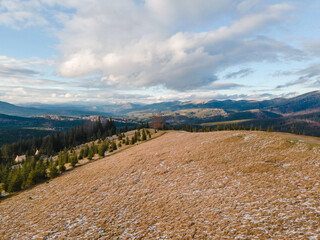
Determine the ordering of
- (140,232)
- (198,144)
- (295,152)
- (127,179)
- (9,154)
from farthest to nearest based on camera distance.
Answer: (9,154) < (198,144) < (127,179) < (295,152) < (140,232)

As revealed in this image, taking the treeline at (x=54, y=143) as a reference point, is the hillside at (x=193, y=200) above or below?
above

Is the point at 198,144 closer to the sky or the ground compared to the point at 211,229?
closer to the sky

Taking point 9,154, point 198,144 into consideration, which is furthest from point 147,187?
point 9,154

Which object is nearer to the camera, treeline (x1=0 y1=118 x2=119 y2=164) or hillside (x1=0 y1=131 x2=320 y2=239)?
hillside (x1=0 y1=131 x2=320 y2=239)

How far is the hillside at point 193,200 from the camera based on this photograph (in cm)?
1402

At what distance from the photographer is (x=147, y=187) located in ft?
82.8

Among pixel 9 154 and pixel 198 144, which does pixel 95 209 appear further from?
pixel 9 154

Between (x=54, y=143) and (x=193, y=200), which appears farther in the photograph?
(x=54, y=143)

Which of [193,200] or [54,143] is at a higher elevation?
[193,200]

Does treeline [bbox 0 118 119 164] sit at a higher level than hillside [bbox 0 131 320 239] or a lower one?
lower

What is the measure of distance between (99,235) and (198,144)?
1177 inches

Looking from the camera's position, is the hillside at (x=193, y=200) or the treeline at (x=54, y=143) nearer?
the hillside at (x=193, y=200)

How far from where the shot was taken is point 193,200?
19.5m

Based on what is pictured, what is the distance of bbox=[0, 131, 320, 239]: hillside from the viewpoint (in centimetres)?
1402
